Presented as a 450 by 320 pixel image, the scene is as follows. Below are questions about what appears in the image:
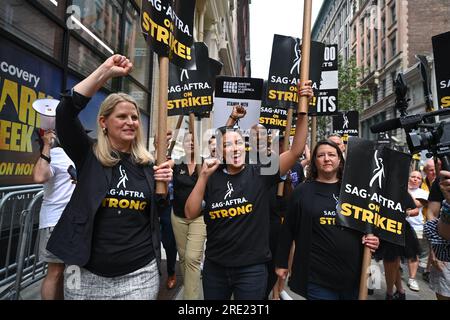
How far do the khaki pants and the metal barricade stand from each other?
1565 millimetres

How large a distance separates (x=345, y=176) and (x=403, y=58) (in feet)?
123

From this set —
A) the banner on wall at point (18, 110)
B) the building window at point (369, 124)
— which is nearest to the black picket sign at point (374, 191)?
the banner on wall at point (18, 110)

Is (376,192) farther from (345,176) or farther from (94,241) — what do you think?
(94,241)

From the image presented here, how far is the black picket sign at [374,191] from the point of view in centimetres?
248

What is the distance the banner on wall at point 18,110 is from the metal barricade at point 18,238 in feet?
2.14

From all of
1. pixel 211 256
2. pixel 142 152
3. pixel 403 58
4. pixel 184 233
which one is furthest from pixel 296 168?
pixel 403 58

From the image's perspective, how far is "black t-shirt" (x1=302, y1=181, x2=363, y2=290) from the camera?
248 cm

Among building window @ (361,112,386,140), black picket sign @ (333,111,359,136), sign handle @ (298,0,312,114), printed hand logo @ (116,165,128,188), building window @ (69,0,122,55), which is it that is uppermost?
building window @ (361,112,386,140)

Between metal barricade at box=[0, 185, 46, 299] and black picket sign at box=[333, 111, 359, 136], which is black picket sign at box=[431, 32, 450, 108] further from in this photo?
black picket sign at box=[333, 111, 359, 136]

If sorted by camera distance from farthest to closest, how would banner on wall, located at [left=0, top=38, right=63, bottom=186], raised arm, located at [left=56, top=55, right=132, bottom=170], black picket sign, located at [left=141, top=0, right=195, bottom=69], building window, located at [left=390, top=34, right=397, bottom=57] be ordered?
building window, located at [left=390, top=34, right=397, bottom=57] < banner on wall, located at [left=0, top=38, right=63, bottom=186] < black picket sign, located at [left=141, top=0, right=195, bottom=69] < raised arm, located at [left=56, top=55, right=132, bottom=170]

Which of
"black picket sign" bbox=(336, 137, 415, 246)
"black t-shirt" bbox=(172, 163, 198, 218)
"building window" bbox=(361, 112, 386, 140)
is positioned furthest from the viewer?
"building window" bbox=(361, 112, 386, 140)

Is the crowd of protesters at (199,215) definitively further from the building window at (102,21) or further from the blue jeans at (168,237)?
the building window at (102,21)

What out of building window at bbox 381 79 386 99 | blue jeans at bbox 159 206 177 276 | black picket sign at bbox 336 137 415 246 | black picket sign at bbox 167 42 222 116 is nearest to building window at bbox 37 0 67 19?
black picket sign at bbox 167 42 222 116

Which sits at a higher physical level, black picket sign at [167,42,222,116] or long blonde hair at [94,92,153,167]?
black picket sign at [167,42,222,116]
